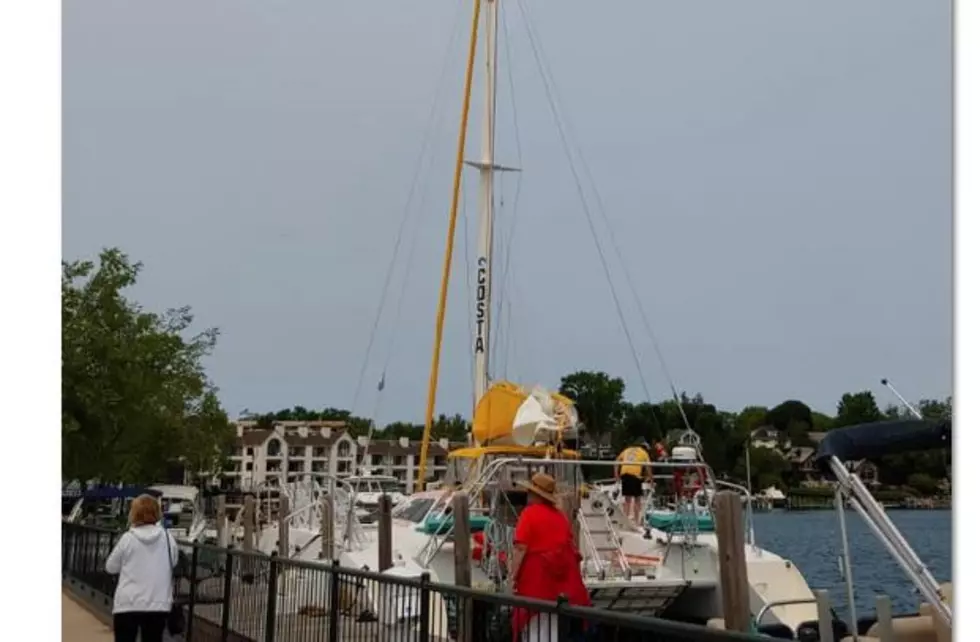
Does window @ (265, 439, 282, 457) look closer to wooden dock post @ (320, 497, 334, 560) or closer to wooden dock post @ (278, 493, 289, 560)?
wooden dock post @ (278, 493, 289, 560)

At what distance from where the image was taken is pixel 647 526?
1489 centimetres

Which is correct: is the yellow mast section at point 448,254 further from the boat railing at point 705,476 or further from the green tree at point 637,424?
the green tree at point 637,424

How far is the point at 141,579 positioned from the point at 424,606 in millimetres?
2030

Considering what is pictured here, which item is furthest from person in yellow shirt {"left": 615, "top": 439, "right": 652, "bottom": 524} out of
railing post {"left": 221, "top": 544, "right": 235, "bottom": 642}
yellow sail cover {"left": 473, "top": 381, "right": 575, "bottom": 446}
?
railing post {"left": 221, "top": 544, "right": 235, "bottom": 642}

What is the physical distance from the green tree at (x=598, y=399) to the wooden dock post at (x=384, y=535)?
158ft

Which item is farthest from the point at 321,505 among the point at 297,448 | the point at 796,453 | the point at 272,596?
the point at 297,448

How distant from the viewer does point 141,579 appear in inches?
266

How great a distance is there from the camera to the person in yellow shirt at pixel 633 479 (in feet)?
49.0

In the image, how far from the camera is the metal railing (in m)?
4.34

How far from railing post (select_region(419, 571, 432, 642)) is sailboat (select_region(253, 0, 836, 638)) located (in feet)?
18.5

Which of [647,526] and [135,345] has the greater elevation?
[135,345]

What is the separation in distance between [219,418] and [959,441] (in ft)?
119
